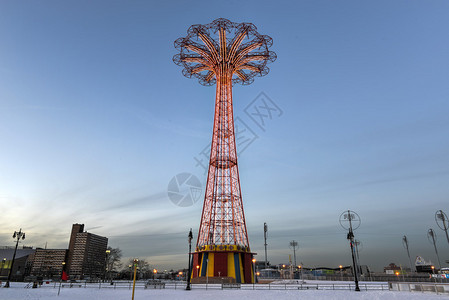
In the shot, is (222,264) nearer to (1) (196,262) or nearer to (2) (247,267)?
(2) (247,267)

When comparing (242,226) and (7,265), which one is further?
(7,265)

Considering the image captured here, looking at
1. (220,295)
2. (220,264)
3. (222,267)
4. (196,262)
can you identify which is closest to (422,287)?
(220,295)

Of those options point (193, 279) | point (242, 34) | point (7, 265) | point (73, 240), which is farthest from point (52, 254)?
point (242, 34)

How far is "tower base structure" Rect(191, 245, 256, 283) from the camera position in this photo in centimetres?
3853

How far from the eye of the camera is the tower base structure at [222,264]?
3853cm

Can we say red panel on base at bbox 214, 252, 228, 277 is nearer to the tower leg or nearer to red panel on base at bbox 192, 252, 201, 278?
the tower leg

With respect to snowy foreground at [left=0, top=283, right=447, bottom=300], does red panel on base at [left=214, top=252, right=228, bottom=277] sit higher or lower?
higher

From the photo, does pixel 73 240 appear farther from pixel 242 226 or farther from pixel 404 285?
pixel 404 285

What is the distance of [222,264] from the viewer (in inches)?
1528

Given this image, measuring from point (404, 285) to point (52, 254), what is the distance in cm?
20913

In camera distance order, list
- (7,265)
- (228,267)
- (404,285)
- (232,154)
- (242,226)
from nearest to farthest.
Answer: (404,285), (228,267), (242,226), (232,154), (7,265)

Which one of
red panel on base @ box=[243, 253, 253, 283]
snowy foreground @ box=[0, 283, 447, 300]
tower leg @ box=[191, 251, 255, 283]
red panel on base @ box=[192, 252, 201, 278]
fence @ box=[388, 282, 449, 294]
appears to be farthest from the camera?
red panel on base @ box=[192, 252, 201, 278]

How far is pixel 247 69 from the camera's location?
5156cm

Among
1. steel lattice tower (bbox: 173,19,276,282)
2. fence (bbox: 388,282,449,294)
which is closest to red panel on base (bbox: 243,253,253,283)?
steel lattice tower (bbox: 173,19,276,282)
